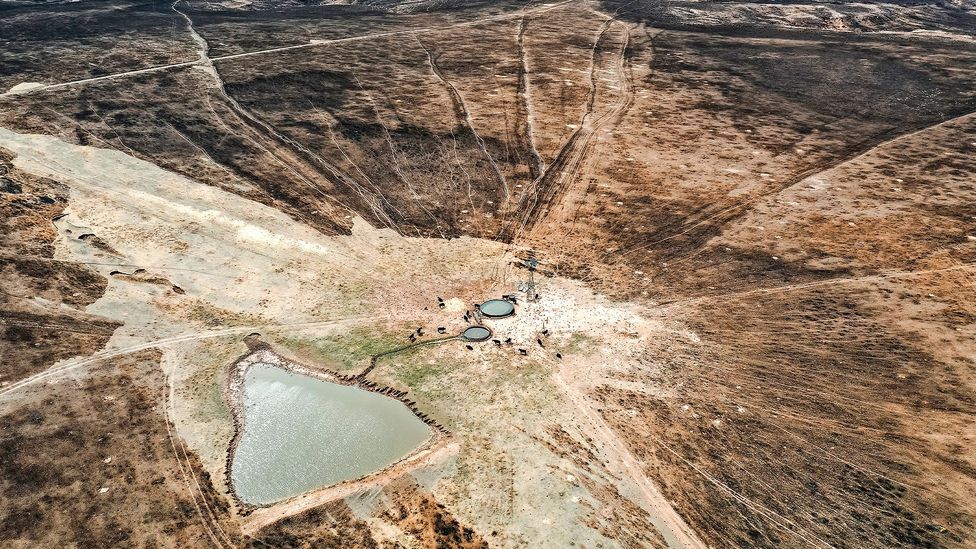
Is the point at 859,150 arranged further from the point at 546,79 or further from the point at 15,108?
the point at 15,108

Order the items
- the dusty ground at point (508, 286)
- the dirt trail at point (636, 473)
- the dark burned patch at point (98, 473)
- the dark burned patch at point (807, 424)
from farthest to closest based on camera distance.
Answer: the dusty ground at point (508, 286) < the dark burned patch at point (807, 424) < the dirt trail at point (636, 473) < the dark burned patch at point (98, 473)

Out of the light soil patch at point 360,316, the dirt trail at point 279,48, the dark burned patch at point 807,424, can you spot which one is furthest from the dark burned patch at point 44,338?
the dirt trail at point 279,48

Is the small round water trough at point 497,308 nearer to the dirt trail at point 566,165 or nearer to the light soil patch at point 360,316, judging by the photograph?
the light soil patch at point 360,316

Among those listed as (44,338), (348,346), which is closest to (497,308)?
(348,346)

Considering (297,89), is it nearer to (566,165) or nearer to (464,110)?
(464,110)

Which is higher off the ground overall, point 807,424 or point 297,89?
point 297,89
